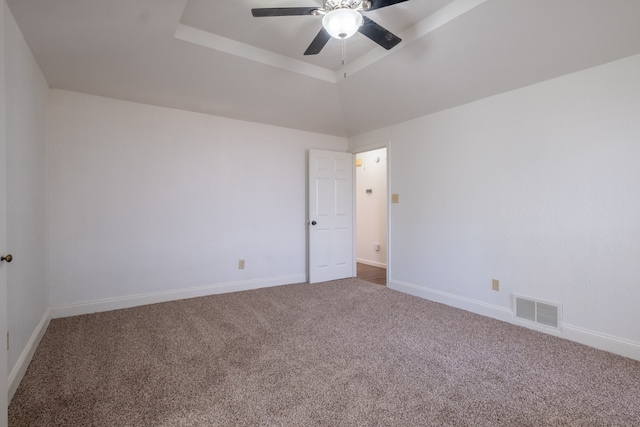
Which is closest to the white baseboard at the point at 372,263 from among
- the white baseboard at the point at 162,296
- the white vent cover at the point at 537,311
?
the white baseboard at the point at 162,296

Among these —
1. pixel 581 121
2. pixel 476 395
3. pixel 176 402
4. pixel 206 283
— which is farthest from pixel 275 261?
pixel 581 121

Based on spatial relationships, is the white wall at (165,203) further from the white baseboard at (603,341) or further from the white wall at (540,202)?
the white baseboard at (603,341)

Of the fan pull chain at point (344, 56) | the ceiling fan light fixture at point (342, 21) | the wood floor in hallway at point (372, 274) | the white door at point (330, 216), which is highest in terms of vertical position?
the fan pull chain at point (344, 56)

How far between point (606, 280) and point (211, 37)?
4.02 m

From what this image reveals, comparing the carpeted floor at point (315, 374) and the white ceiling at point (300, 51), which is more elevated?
the white ceiling at point (300, 51)

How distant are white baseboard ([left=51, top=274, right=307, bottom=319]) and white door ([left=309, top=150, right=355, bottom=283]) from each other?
437 millimetres

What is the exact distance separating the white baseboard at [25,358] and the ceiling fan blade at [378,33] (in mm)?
3166

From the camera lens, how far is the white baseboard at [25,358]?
1784 mm

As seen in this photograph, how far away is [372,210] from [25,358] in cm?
522

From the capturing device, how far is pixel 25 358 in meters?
2.05

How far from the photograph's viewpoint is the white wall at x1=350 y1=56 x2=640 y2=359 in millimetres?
2314

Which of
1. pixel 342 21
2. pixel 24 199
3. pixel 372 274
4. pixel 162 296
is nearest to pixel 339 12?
pixel 342 21

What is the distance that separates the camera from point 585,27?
2176 mm

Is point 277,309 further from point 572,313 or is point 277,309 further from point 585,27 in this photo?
point 585,27
